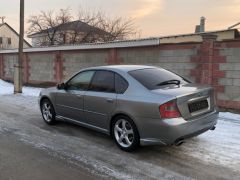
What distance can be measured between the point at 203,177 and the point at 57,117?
4.10 meters

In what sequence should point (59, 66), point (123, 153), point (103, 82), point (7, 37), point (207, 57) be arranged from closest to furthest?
1. point (123, 153)
2. point (103, 82)
3. point (207, 57)
4. point (59, 66)
5. point (7, 37)

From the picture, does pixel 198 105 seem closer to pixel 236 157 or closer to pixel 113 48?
pixel 236 157

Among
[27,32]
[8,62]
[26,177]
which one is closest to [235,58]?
[26,177]

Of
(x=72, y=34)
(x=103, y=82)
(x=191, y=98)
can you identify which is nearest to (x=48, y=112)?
(x=103, y=82)

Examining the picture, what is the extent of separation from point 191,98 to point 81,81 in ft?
8.45

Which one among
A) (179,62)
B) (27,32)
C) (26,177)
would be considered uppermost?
(27,32)

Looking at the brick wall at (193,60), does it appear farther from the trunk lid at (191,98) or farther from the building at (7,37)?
the building at (7,37)

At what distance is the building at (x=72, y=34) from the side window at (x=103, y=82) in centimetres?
2913

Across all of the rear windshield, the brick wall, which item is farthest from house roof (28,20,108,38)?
the rear windshield

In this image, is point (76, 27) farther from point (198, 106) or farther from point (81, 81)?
point (198, 106)

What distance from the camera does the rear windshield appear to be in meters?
5.59

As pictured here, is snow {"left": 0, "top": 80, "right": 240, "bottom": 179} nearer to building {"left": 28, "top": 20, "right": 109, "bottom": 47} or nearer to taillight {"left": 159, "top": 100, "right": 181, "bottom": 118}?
taillight {"left": 159, "top": 100, "right": 181, "bottom": 118}

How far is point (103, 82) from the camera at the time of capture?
6262 millimetres

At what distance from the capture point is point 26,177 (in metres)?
4.59
